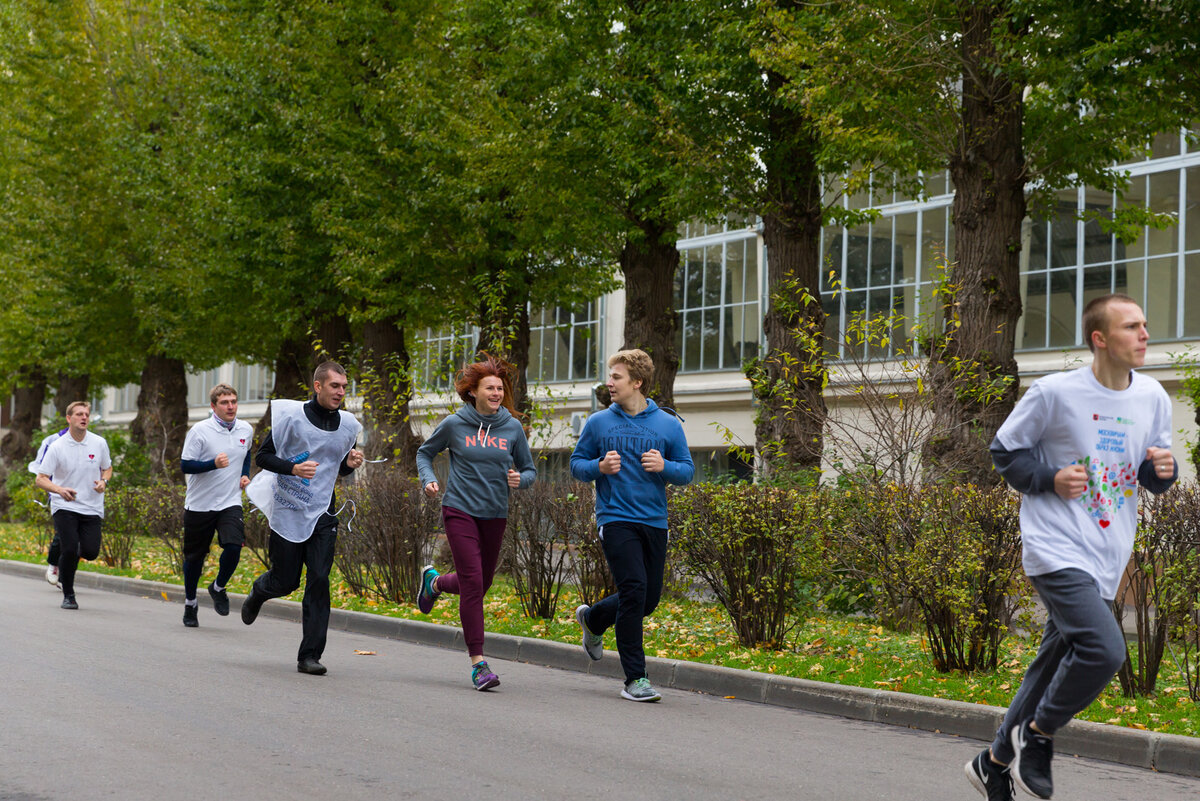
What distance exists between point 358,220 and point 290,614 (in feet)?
27.3

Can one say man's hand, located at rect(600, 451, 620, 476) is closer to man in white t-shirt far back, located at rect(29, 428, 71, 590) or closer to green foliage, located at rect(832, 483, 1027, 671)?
A: green foliage, located at rect(832, 483, 1027, 671)

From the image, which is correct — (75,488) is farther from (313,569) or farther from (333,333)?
(333,333)

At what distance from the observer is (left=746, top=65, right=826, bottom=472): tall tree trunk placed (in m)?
14.2

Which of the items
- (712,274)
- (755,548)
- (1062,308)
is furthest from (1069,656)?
(712,274)

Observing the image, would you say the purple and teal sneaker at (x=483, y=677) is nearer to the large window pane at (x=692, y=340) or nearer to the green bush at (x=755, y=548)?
the green bush at (x=755, y=548)

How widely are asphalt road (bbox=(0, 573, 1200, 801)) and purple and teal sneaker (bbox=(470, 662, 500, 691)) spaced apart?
9 cm

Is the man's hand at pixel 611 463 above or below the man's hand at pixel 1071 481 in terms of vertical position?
below

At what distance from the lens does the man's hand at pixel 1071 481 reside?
15.5ft

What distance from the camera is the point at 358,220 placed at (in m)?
20.0

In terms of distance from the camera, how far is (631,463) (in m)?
7.86

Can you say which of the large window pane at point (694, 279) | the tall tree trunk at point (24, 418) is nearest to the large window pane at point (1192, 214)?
the large window pane at point (694, 279)

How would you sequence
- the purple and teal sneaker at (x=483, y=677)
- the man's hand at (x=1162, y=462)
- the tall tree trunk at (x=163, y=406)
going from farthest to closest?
the tall tree trunk at (x=163, y=406)
the purple and teal sneaker at (x=483, y=677)
the man's hand at (x=1162, y=462)

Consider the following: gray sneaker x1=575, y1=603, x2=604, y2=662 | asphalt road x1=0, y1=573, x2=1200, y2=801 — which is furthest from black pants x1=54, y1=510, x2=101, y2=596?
gray sneaker x1=575, y1=603, x2=604, y2=662

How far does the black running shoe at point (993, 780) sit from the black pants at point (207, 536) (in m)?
8.16
